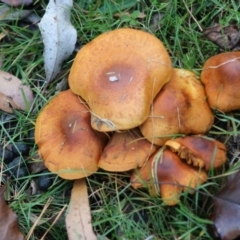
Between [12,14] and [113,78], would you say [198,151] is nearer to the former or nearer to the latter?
[113,78]

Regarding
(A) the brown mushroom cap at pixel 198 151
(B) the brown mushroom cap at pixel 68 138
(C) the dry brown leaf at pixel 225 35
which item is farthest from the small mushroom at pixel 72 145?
(C) the dry brown leaf at pixel 225 35

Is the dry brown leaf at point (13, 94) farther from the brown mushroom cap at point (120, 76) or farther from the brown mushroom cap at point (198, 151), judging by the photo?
the brown mushroom cap at point (198, 151)

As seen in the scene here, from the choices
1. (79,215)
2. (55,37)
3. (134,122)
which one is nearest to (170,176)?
(134,122)

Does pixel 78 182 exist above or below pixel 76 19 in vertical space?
below

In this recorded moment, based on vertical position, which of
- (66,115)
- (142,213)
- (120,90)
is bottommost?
(142,213)

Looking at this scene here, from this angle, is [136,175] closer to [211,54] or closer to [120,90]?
[120,90]

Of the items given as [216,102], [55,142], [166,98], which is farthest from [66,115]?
[216,102]
